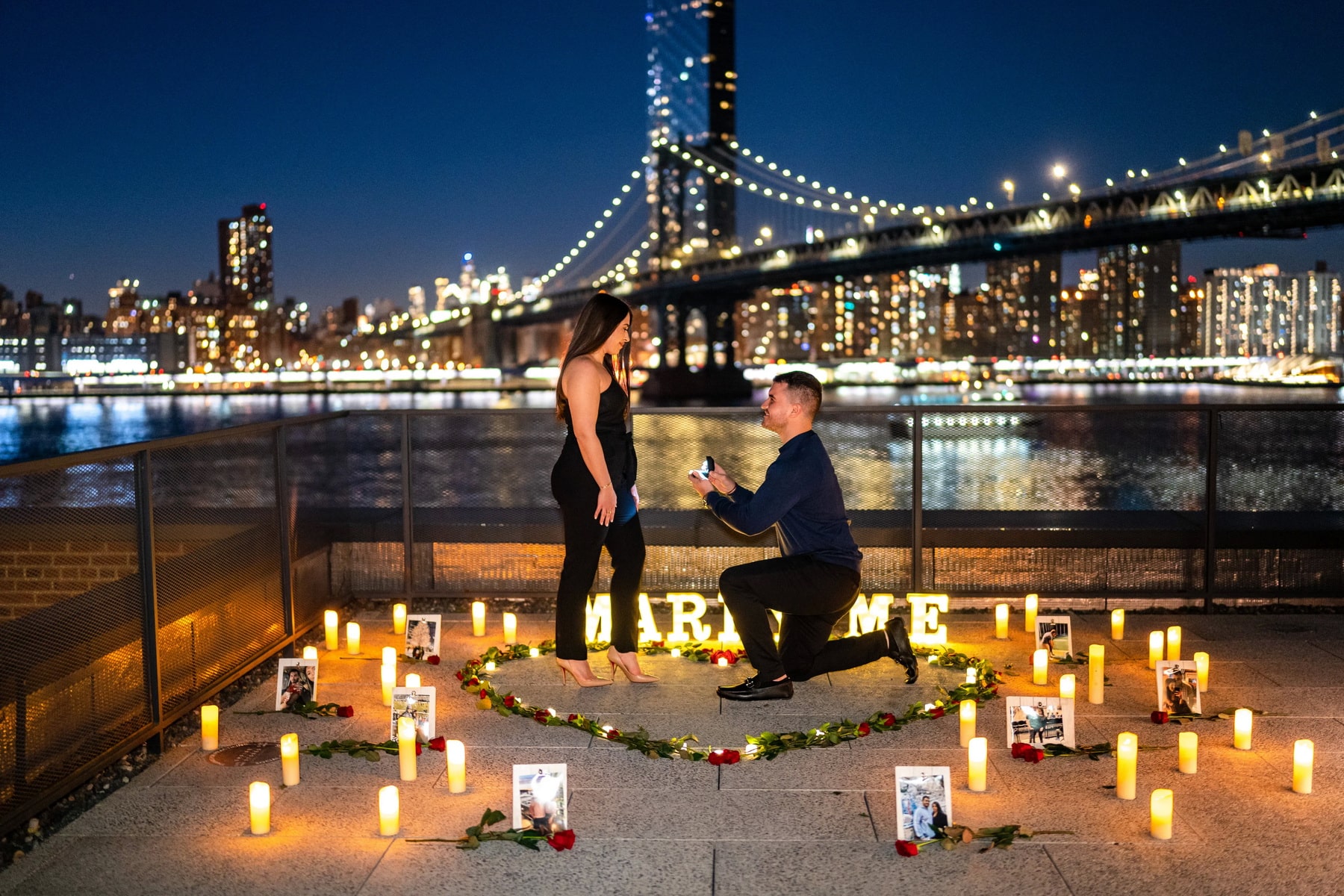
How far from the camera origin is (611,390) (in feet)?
19.0

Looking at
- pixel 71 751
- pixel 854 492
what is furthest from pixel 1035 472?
pixel 71 751

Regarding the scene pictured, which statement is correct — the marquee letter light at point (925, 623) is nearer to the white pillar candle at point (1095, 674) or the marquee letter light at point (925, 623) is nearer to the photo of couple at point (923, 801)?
the white pillar candle at point (1095, 674)

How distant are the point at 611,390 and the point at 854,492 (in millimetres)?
17921

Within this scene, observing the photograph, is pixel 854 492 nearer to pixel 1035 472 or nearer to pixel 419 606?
pixel 1035 472

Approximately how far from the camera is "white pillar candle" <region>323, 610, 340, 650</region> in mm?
6656

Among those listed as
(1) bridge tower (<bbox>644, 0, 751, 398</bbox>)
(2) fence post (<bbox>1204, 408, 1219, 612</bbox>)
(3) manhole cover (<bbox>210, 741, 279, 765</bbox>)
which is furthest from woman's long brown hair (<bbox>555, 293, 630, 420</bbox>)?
(1) bridge tower (<bbox>644, 0, 751, 398</bbox>)

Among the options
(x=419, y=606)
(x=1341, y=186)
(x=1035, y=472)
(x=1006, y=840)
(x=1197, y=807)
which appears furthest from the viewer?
(x=1341, y=186)

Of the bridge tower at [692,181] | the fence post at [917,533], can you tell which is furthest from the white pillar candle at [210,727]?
the bridge tower at [692,181]

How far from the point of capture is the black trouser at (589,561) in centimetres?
571

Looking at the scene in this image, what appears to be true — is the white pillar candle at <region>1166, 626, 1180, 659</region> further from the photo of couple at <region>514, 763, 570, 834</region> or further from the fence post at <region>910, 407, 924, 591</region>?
the photo of couple at <region>514, 763, 570, 834</region>

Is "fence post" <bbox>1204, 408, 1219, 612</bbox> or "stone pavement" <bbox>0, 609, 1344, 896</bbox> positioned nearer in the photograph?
"stone pavement" <bbox>0, 609, 1344, 896</bbox>

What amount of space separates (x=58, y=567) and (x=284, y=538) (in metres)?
1.09

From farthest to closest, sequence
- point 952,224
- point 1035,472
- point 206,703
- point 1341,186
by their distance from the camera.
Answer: point 952,224 → point 1341,186 → point 1035,472 → point 206,703

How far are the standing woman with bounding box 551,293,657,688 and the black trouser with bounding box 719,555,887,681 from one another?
54 cm
